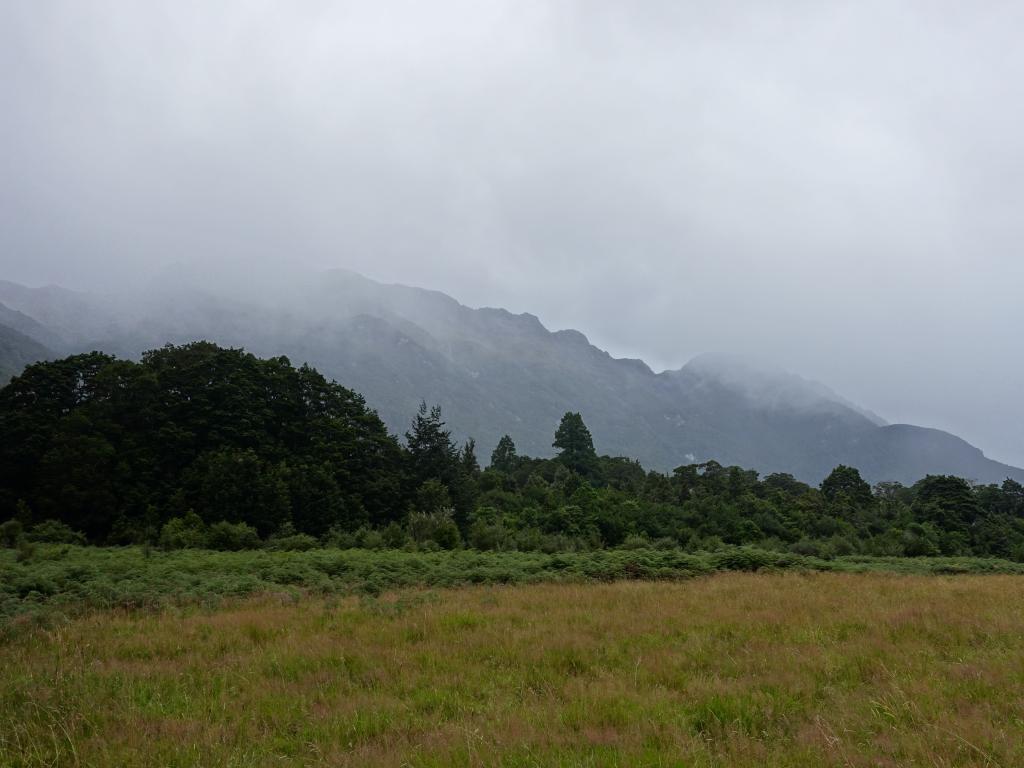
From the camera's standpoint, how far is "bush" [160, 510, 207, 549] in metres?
30.7

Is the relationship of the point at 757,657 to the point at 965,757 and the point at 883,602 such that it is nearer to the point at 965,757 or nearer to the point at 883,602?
the point at 965,757

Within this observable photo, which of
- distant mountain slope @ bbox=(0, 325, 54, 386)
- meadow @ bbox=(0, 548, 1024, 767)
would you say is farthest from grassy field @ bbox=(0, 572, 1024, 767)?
distant mountain slope @ bbox=(0, 325, 54, 386)

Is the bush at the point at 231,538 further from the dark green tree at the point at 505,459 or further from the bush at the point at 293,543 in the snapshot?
the dark green tree at the point at 505,459

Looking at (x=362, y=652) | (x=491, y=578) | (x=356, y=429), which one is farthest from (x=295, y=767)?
(x=356, y=429)

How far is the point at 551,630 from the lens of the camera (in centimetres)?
1052

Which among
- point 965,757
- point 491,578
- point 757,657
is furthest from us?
point 491,578

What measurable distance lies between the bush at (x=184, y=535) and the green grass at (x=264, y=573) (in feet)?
13.0

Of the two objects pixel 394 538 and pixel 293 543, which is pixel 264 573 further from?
pixel 394 538

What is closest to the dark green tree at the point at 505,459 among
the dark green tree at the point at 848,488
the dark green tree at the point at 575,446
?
the dark green tree at the point at 575,446

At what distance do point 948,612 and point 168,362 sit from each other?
54151 mm

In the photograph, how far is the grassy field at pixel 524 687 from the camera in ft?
17.3

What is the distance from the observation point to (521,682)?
7.52 meters

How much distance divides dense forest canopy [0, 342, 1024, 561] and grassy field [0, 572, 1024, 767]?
24.3 metres

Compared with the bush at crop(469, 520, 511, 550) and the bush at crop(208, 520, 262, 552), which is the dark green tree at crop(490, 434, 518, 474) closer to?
the bush at crop(469, 520, 511, 550)
